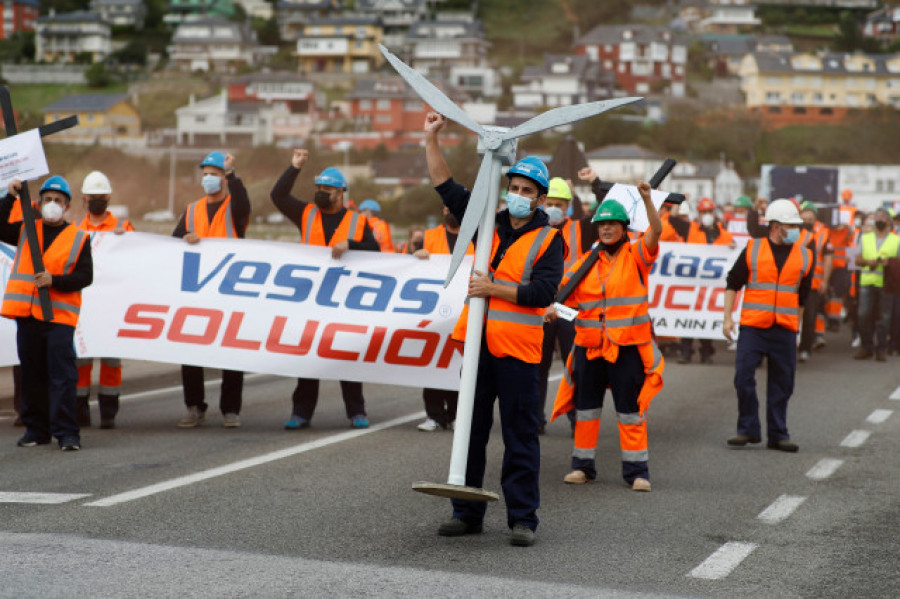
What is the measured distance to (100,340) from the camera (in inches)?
486

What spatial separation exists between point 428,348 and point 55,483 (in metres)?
3.97

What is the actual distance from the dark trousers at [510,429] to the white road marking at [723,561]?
981 mm

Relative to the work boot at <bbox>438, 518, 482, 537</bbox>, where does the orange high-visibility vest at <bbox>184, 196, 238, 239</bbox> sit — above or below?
above

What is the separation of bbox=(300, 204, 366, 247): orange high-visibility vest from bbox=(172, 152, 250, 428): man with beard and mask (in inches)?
21.6

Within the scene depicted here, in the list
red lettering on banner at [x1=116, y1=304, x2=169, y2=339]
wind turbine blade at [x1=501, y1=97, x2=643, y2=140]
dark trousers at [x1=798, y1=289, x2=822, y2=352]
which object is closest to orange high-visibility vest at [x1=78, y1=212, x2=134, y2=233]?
red lettering on banner at [x1=116, y1=304, x2=169, y2=339]

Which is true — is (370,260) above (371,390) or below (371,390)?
above

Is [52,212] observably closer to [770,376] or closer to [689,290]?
[770,376]

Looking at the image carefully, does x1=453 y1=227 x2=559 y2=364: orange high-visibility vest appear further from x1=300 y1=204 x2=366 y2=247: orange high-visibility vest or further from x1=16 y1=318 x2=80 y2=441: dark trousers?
x1=300 y1=204 x2=366 y2=247: orange high-visibility vest

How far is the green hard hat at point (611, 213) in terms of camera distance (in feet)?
32.2

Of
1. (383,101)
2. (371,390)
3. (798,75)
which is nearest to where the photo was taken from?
(371,390)

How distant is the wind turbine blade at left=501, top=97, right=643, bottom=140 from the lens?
7602 millimetres

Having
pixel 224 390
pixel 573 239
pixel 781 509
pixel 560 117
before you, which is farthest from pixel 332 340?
pixel 560 117

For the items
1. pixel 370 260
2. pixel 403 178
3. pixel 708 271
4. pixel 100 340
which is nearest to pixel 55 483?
pixel 100 340

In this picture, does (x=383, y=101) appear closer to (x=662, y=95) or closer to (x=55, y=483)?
(x=662, y=95)
